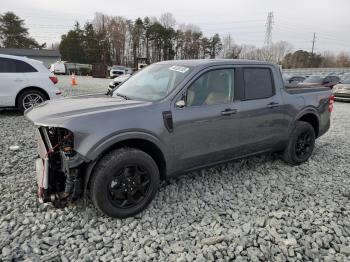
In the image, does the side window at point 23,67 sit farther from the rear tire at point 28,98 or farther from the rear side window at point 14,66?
the rear tire at point 28,98

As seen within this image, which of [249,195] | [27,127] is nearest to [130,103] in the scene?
[249,195]

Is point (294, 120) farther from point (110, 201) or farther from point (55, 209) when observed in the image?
point (55, 209)

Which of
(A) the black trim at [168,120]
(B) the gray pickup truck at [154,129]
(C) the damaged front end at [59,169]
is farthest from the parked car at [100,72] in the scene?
(A) the black trim at [168,120]

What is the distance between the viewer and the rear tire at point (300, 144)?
4770mm

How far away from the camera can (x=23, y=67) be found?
793 centimetres

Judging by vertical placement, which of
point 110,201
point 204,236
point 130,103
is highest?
point 130,103

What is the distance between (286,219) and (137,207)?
171cm

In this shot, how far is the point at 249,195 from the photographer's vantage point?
12.7 feet

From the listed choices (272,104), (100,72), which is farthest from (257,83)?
(100,72)

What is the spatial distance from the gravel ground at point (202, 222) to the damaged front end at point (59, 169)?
0.89 ft

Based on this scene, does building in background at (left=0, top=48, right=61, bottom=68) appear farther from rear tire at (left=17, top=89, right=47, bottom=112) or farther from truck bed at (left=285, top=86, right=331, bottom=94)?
truck bed at (left=285, top=86, right=331, bottom=94)

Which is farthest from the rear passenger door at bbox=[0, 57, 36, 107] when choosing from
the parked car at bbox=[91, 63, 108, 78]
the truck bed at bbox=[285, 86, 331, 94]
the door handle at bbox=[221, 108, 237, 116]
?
the parked car at bbox=[91, 63, 108, 78]

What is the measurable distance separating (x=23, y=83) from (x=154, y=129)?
20.0 ft

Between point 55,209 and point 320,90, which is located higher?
point 320,90
